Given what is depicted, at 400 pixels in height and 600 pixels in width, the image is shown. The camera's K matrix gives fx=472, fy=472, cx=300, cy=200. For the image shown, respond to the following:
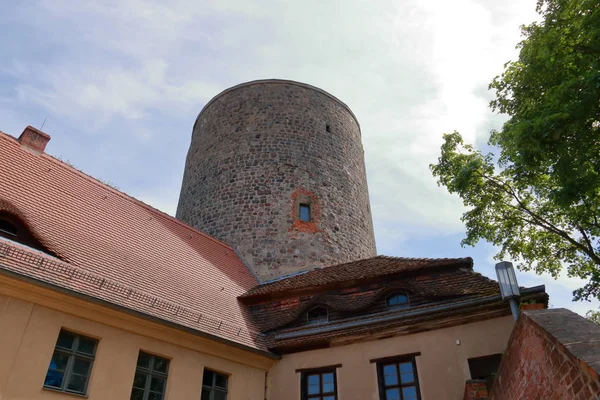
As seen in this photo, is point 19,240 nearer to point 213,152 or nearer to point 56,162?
point 56,162

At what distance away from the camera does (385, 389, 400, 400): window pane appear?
908cm

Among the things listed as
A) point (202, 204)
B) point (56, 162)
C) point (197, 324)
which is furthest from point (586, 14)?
point (202, 204)

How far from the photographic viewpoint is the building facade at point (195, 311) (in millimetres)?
7359

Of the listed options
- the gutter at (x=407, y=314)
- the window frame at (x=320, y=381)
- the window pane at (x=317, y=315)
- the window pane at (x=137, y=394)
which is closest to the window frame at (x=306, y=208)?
the window pane at (x=317, y=315)

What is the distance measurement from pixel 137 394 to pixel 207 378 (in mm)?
1585

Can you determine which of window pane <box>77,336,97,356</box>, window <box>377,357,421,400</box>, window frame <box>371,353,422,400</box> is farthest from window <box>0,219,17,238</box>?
window <box>377,357,421,400</box>

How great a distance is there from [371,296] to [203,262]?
15.1 ft

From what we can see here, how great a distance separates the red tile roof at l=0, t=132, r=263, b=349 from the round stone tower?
2.59m

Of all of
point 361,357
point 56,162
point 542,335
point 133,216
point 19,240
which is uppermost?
point 56,162

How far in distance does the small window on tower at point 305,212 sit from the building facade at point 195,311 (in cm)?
145

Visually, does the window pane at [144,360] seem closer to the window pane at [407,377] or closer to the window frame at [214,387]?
the window frame at [214,387]

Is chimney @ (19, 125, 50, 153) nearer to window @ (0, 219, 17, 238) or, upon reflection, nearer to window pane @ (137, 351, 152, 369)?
window @ (0, 219, 17, 238)

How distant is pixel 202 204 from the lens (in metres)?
Result: 17.1

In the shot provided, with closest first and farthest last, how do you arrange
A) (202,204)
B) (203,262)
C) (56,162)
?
1. (56,162)
2. (203,262)
3. (202,204)
